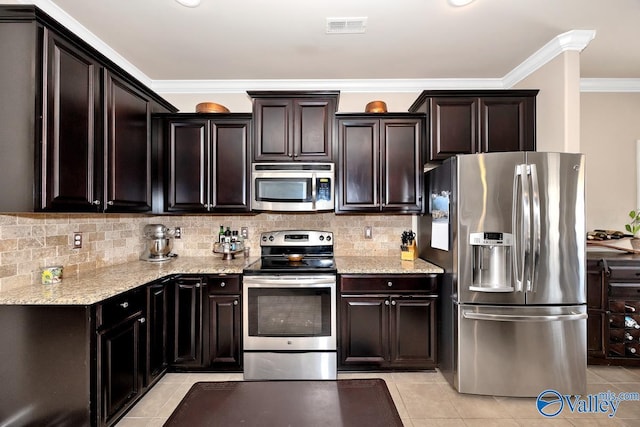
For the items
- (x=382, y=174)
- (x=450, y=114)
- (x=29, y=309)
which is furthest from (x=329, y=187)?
(x=29, y=309)

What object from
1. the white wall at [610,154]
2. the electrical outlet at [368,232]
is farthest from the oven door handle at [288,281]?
the white wall at [610,154]

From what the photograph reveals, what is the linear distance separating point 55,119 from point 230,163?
139cm

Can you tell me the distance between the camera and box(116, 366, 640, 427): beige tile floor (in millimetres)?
→ 2117

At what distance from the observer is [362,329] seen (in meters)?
2.68

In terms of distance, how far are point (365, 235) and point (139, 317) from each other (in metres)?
2.19

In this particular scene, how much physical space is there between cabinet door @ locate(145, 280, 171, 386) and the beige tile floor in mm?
166

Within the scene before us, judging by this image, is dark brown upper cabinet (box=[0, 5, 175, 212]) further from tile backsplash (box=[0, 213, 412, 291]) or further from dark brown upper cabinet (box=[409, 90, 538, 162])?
dark brown upper cabinet (box=[409, 90, 538, 162])

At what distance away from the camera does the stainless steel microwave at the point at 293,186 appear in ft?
9.54

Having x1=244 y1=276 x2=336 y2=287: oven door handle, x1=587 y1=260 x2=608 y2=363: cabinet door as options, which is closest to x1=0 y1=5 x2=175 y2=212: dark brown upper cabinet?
x1=244 y1=276 x2=336 y2=287: oven door handle

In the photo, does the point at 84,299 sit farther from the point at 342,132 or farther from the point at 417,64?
the point at 417,64

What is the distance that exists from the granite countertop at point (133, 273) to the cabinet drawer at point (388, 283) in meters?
0.06

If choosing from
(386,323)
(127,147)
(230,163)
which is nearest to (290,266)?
(386,323)

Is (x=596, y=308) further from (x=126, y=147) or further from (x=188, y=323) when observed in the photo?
(x=126, y=147)

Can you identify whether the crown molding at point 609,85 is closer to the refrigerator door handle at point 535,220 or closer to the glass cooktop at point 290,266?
the refrigerator door handle at point 535,220
